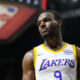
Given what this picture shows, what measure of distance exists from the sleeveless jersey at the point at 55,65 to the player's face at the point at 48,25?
0.84ft

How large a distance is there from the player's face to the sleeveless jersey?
0.26 m

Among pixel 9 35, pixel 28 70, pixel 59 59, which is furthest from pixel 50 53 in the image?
pixel 9 35

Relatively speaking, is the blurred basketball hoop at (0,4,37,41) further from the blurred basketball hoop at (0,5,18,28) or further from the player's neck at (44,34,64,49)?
the player's neck at (44,34,64,49)

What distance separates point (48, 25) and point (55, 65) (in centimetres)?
53

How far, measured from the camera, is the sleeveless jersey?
2742 millimetres

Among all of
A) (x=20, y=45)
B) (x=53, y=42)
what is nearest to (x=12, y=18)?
(x=20, y=45)

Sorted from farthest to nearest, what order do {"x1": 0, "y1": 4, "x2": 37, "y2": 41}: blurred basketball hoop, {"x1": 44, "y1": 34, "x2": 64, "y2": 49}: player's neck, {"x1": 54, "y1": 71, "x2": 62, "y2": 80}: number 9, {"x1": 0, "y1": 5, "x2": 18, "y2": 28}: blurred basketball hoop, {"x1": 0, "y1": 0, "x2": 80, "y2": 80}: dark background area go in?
{"x1": 0, "y1": 0, "x2": 80, "y2": 80}: dark background area, {"x1": 0, "y1": 4, "x2": 37, "y2": 41}: blurred basketball hoop, {"x1": 0, "y1": 5, "x2": 18, "y2": 28}: blurred basketball hoop, {"x1": 44, "y1": 34, "x2": 64, "y2": 49}: player's neck, {"x1": 54, "y1": 71, "x2": 62, "y2": 80}: number 9

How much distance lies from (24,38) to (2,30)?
2.13 meters

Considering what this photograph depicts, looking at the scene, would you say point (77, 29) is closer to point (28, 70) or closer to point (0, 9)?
point (0, 9)

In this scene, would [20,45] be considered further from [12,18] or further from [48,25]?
[48,25]

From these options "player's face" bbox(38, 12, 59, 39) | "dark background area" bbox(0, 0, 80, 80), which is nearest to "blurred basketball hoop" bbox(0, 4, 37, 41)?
"dark background area" bbox(0, 0, 80, 80)

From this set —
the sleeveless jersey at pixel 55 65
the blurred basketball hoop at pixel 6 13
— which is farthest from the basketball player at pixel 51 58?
the blurred basketball hoop at pixel 6 13

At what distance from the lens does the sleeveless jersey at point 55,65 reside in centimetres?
274

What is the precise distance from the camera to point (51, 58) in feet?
9.29
